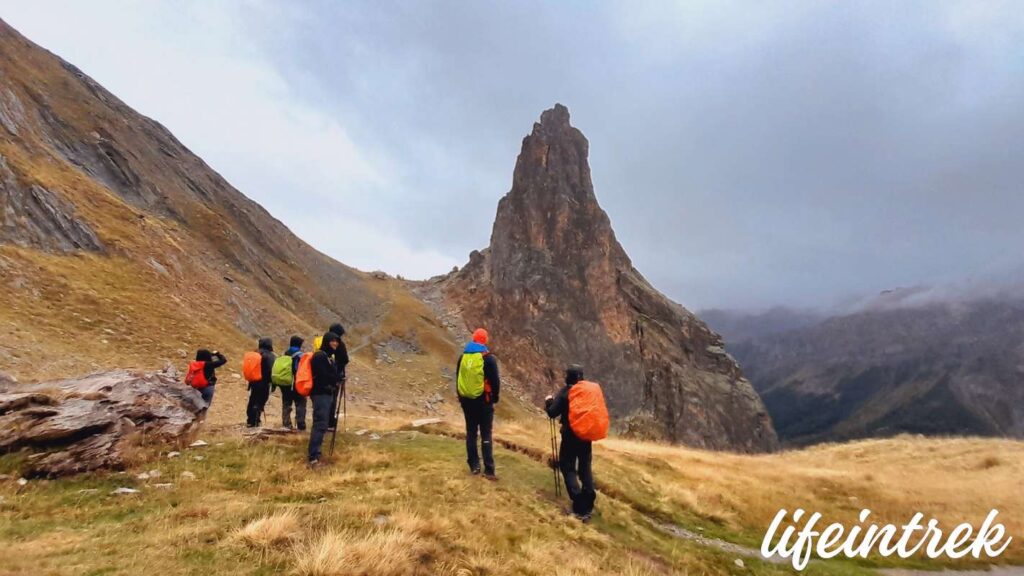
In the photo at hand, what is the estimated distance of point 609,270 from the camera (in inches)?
2633

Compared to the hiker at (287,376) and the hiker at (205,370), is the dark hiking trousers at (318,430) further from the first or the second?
the hiker at (205,370)

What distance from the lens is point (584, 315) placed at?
2505 inches

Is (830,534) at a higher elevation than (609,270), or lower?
lower

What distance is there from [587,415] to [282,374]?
9712mm

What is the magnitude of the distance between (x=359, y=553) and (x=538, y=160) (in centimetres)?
7207

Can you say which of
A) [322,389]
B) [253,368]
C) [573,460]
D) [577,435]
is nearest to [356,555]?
[577,435]

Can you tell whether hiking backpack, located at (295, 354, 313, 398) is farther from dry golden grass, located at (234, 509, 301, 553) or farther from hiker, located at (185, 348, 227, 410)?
dry golden grass, located at (234, 509, 301, 553)

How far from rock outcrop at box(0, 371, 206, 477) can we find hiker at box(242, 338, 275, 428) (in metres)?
2.60

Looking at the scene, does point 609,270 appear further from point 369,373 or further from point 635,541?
point 635,541

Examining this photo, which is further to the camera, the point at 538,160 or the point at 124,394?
the point at 538,160

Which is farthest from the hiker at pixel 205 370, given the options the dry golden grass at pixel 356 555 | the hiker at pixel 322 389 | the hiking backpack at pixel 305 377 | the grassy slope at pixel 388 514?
the dry golden grass at pixel 356 555

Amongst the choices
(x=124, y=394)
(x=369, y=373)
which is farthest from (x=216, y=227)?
(x=124, y=394)

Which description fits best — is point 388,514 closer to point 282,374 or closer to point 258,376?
point 282,374

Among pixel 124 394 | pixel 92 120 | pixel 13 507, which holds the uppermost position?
pixel 92 120
